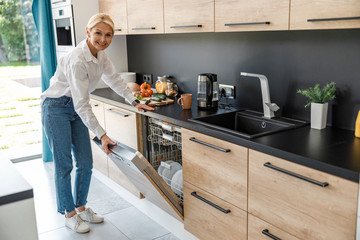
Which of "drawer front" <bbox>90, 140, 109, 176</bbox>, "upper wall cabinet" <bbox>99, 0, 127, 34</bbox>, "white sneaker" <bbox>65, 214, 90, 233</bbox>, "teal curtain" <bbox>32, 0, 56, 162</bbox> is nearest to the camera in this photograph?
"white sneaker" <bbox>65, 214, 90, 233</bbox>

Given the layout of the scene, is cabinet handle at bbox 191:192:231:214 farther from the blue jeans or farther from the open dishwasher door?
the blue jeans

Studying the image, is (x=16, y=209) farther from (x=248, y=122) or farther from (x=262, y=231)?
(x=248, y=122)

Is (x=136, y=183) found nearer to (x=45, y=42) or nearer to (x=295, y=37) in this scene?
(x=295, y=37)

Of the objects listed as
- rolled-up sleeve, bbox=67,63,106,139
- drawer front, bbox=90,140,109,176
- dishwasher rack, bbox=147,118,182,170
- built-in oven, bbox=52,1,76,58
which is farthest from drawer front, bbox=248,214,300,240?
built-in oven, bbox=52,1,76,58

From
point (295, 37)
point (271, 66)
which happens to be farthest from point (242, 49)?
point (295, 37)

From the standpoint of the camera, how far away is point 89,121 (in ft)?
7.72

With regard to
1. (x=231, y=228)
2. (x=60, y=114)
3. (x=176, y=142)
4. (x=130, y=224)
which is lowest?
(x=130, y=224)

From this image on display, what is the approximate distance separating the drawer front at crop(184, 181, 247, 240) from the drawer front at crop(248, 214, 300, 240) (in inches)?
1.7

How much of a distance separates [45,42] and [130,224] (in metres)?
2.13

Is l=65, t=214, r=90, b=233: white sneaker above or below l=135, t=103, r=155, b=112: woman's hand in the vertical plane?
below

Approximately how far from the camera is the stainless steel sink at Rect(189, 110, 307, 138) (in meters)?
2.25

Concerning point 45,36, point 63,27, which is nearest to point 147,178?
point 63,27

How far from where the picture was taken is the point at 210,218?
2.21 m

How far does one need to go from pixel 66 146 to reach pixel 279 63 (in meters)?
1.55
